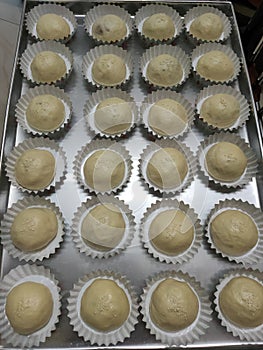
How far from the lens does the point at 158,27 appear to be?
2.63 m

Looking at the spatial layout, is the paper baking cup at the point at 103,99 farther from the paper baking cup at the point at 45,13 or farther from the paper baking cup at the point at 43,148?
the paper baking cup at the point at 45,13

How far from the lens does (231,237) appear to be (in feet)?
6.46

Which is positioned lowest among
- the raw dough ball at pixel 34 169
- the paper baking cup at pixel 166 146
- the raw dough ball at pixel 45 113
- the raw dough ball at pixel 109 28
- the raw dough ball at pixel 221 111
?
the raw dough ball at pixel 34 169

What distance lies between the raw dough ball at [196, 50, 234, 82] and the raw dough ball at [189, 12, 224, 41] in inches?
8.6

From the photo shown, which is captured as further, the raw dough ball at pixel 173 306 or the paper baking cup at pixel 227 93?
the paper baking cup at pixel 227 93

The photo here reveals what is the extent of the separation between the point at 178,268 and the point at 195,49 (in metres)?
1.56

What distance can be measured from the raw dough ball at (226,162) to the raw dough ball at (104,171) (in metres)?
0.53

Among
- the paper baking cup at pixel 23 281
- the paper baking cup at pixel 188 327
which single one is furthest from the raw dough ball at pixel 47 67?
the paper baking cup at pixel 188 327

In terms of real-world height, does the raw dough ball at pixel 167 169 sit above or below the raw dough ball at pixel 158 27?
below

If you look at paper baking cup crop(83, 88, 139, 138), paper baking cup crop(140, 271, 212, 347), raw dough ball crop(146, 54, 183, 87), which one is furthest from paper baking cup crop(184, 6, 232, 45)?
paper baking cup crop(140, 271, 212, 347)

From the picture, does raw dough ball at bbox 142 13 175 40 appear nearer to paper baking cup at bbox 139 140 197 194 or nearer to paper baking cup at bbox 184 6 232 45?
paper baking cup at bbox 184 6 232 45

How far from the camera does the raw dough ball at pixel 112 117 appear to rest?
2.29 metres

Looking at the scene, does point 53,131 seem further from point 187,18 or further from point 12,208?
point 187,18

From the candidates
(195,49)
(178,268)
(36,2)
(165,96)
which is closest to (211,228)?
(178,268)
